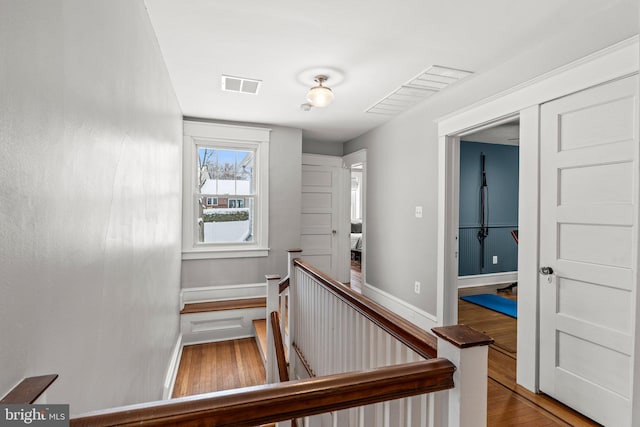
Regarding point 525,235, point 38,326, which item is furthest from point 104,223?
point 525,235

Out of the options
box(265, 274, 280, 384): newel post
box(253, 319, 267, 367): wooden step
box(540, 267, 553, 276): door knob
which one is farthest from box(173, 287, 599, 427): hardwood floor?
box(540, 267, 553, 276): door knob

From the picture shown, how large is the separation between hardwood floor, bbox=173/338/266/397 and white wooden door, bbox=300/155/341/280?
192 centimetres

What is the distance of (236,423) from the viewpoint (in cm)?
74

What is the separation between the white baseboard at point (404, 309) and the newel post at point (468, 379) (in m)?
2.39

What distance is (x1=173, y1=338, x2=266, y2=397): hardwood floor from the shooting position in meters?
2.90

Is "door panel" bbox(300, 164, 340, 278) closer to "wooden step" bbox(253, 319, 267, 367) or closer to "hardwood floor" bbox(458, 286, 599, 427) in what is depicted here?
"wooden step" bbox(253, 319, 267, 367)

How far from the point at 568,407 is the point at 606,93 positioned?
194 cm

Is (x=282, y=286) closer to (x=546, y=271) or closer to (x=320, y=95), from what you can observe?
(x=320, y=95)

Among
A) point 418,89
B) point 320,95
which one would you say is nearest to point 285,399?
point 320,95

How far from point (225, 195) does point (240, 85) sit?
1.71 metres

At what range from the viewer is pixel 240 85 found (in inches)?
116

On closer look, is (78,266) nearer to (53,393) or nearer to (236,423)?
(53,393)

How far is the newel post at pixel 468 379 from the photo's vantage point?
2.97 feet

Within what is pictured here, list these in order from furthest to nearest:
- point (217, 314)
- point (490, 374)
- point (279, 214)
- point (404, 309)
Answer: point (279, 214)
point (217, 314)
point (404, 309)
point (490, 374)
